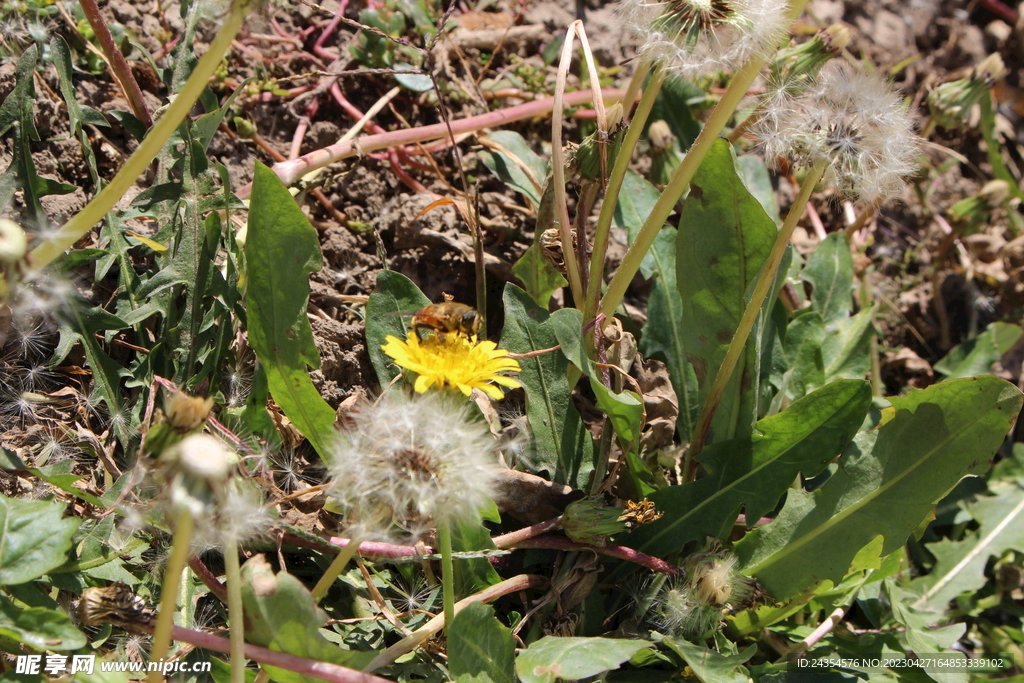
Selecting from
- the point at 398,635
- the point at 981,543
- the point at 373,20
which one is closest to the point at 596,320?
the point at 398,635

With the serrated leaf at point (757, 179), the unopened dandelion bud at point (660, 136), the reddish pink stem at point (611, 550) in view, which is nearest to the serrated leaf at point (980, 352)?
the serrated leaf at point (757, 179)

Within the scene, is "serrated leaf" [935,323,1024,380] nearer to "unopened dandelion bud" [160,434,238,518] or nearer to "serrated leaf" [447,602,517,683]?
"serrated leaf" [447,602,517,683]

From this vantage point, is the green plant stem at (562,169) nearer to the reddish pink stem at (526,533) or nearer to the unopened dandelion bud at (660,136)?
the reddish pink stem at (526,533)

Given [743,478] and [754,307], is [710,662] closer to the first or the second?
[743,478]

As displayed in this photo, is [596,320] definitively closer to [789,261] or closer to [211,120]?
[789,261]

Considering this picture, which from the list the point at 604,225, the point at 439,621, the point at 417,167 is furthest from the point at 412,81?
the point at 439,621

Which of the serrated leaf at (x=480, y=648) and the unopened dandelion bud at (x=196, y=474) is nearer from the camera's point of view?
the unopened dandelion bud at (x=196, y=474)
